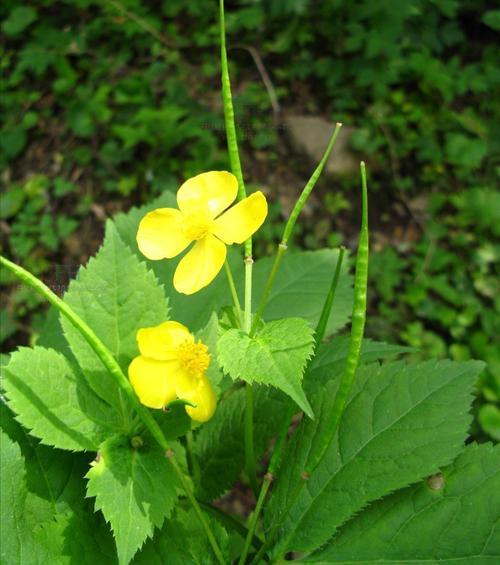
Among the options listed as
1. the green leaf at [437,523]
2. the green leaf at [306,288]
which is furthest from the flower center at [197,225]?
the green leaf at [437,523]

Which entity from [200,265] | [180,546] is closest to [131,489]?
[180,546]

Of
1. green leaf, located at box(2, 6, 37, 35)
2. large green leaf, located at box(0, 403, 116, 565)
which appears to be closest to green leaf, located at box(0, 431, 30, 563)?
large green leaf, located at box(0, 403, 116, 565)

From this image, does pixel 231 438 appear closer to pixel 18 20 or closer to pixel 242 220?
pixel 242 220

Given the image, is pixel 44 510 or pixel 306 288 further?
pixel 306 288

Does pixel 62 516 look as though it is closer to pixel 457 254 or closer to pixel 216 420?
pixel 216 420

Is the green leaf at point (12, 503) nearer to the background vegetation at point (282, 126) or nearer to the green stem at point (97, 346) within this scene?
the green stem at point (97, 346)
